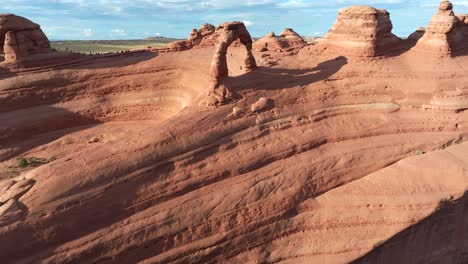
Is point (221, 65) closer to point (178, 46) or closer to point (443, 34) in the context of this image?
point (178, 46)

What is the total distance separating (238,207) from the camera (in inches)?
458

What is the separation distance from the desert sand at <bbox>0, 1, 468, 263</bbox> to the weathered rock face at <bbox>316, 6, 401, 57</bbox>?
2.5 inches

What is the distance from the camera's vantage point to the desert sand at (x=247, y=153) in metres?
10.4

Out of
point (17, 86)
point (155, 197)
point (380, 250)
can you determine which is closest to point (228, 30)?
point (155, 197)

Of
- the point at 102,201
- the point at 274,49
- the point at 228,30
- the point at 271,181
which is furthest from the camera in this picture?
the point at 274,49

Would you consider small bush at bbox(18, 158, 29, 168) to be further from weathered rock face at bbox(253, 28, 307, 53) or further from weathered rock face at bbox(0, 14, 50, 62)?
weathered rock face at bbox(253, 28, 307, 53)

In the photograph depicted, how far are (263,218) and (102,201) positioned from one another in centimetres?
488

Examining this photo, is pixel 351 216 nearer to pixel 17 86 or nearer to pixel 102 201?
pixel 102 201

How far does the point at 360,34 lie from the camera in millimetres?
16891

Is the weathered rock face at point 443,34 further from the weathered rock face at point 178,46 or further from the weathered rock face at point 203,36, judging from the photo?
the weathered rock face at point 178,46

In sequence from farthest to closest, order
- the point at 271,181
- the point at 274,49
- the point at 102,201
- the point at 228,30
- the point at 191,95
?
1. the point at 274,49
2. the point at 191,95
3. the point at 228,30
4. the point at 271,181
5. the point at 102,201

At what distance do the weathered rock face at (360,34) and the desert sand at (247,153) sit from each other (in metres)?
0.06

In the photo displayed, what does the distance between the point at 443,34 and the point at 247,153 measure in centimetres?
1219

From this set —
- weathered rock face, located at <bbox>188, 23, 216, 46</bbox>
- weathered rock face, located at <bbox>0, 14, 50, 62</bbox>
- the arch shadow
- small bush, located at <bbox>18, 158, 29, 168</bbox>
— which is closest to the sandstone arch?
the arch shadow
